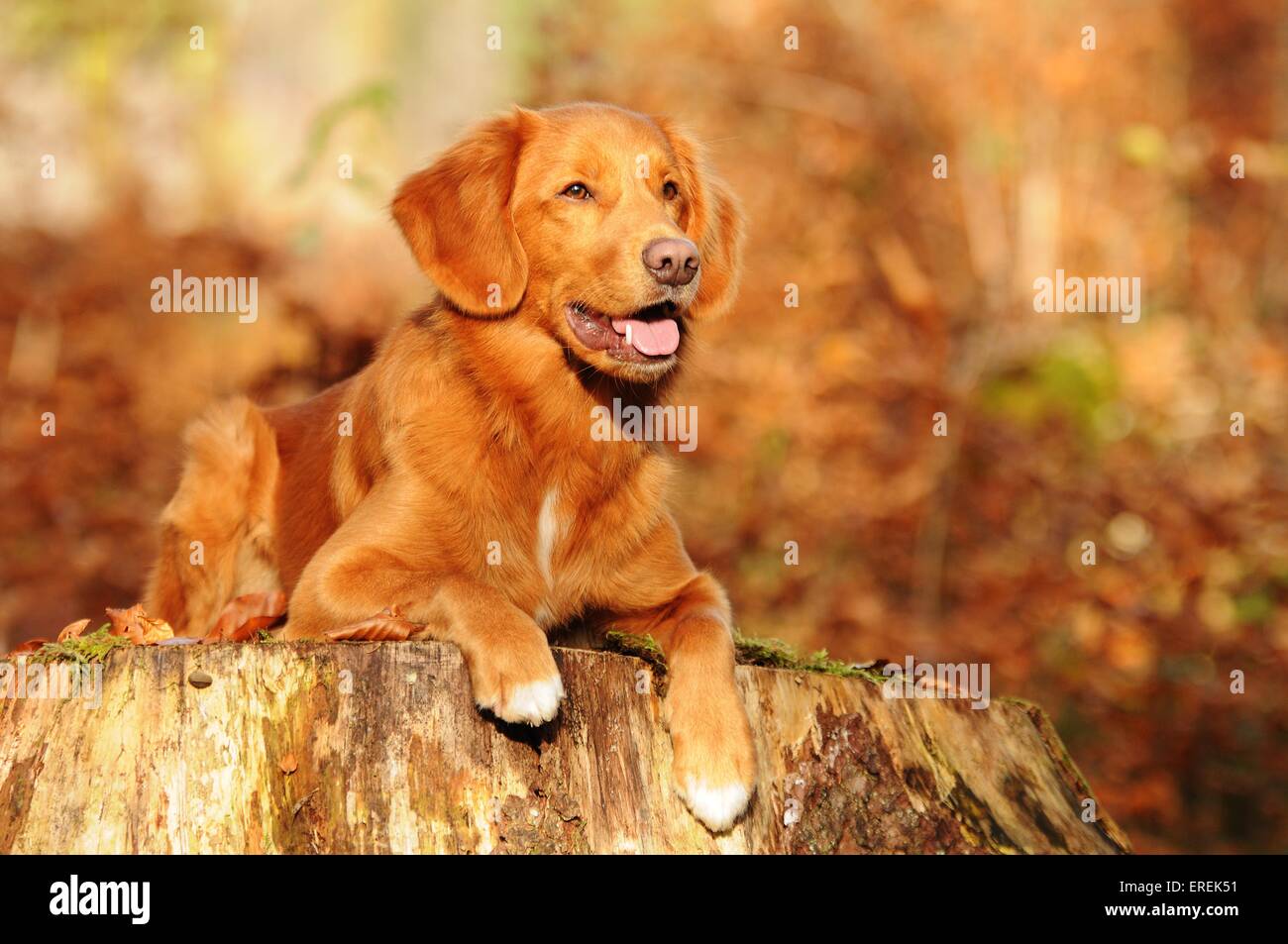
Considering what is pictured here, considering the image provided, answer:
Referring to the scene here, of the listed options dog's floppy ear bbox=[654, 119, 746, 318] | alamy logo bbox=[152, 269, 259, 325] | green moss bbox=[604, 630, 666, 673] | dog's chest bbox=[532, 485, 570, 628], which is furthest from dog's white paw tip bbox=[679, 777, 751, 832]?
alamy logo bbox=[152, 269, 259, 325]

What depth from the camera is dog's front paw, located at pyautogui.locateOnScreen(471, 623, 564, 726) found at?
3260 millimetres

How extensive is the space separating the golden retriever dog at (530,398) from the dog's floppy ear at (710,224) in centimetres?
10

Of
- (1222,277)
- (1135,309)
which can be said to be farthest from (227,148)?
(1222,277)

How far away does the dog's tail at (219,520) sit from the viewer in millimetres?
5145

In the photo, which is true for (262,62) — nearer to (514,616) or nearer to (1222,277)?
(1222,277)

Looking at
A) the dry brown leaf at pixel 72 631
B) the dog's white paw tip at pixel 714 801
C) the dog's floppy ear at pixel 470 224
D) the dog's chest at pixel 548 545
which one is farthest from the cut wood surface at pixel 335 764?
the dog's floppy ear at pixel 470 224

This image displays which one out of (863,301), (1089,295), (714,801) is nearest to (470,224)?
(714,801)

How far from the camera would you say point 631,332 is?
428 centimetres

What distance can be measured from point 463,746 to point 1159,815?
664cm

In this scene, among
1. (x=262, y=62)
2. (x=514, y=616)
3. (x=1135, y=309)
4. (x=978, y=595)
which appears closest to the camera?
(x=514, y=616)

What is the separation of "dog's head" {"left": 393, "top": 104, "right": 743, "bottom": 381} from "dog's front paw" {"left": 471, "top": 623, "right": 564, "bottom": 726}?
122 cm

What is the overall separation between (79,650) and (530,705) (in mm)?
1172

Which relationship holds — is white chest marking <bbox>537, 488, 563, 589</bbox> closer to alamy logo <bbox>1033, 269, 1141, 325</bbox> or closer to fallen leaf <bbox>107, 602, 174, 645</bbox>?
fallen leaf <bbox>107, 602, 174, 645</bbox>

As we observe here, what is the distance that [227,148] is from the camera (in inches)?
463
